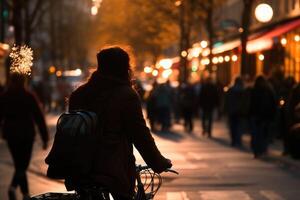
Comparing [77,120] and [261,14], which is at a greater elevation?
[261,14]

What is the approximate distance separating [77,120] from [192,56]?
5958cm

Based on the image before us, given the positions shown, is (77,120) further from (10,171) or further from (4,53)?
(4,53)

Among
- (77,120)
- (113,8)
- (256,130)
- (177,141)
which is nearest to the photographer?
(77,120)

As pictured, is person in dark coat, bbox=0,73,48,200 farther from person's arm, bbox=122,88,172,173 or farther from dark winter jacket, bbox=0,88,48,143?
person's arm, bbox=122,88,172,173

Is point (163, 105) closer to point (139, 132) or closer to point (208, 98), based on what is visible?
point (208, 98)

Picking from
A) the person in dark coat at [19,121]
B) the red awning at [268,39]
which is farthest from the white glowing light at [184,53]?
the person in dark coat at [19,121]

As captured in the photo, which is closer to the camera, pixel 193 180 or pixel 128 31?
pixel 193 180

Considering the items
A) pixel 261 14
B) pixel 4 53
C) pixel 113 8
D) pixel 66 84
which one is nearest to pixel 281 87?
A: pixel 261 14

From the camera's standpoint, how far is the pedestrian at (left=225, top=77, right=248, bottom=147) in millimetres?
24500

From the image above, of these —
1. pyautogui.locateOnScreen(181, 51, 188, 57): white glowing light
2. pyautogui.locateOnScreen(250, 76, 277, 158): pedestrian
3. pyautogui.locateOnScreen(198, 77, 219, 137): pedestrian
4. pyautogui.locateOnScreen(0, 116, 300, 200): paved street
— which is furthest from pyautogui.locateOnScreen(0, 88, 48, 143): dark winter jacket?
pyautogui.locateOnScreen(181, 51, 188, 57): white glowing light

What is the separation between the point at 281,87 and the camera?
25.0m

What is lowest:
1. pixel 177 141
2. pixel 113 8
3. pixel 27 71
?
Answer: pixel 177 141

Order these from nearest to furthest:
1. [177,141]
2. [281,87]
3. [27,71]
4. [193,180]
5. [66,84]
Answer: [27,71], [193,180], [281,87], [177,141], [66,84]

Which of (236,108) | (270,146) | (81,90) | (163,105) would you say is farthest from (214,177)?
(163,105)
